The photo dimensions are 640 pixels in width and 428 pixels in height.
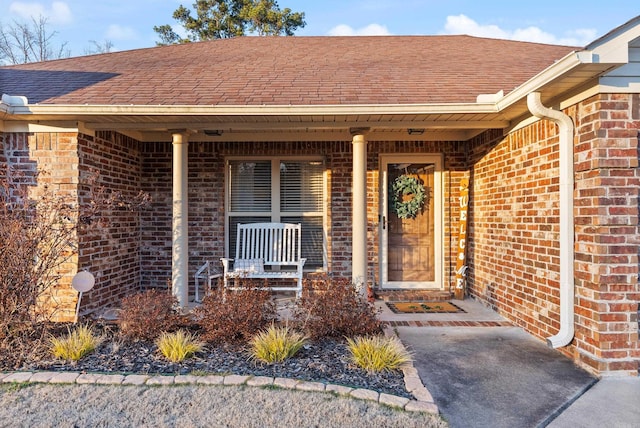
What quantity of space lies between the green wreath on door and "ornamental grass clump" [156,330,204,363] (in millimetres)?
3625

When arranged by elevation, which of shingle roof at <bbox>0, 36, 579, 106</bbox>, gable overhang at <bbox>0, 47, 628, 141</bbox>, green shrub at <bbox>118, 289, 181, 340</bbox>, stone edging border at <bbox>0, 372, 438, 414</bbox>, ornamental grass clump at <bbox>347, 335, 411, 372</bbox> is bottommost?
stone edging border at <bbox>0, 372, 438, 414</bbox>

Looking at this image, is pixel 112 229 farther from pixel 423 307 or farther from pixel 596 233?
pixel 596 233

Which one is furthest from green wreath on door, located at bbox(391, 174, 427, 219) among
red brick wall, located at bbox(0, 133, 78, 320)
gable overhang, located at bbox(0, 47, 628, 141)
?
red brick wall, located at bbox(0, 133, 78, 320)

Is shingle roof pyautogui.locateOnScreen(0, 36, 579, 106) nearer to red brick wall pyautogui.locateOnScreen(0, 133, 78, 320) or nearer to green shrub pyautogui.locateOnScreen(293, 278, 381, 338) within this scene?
red brick wall pyautogui.locateOnScreen(0, 133, 78, 320)

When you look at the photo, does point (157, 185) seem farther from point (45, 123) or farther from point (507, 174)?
point (507, 174)

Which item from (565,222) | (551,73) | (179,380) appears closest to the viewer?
(179,380)

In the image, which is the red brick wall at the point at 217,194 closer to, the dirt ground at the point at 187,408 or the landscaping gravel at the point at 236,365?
the landscaping gravel at the point at 236,365

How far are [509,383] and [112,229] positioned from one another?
15.6 feet

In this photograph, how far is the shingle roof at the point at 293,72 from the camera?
469cm

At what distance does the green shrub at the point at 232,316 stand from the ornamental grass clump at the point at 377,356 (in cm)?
92

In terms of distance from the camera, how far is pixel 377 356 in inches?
122

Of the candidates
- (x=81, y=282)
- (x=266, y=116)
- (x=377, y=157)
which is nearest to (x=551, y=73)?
(x=266, y=116)

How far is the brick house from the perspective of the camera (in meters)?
3.26

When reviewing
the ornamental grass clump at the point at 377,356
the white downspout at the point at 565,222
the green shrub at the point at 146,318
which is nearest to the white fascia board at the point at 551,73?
the white downspout at the point at 565,222
